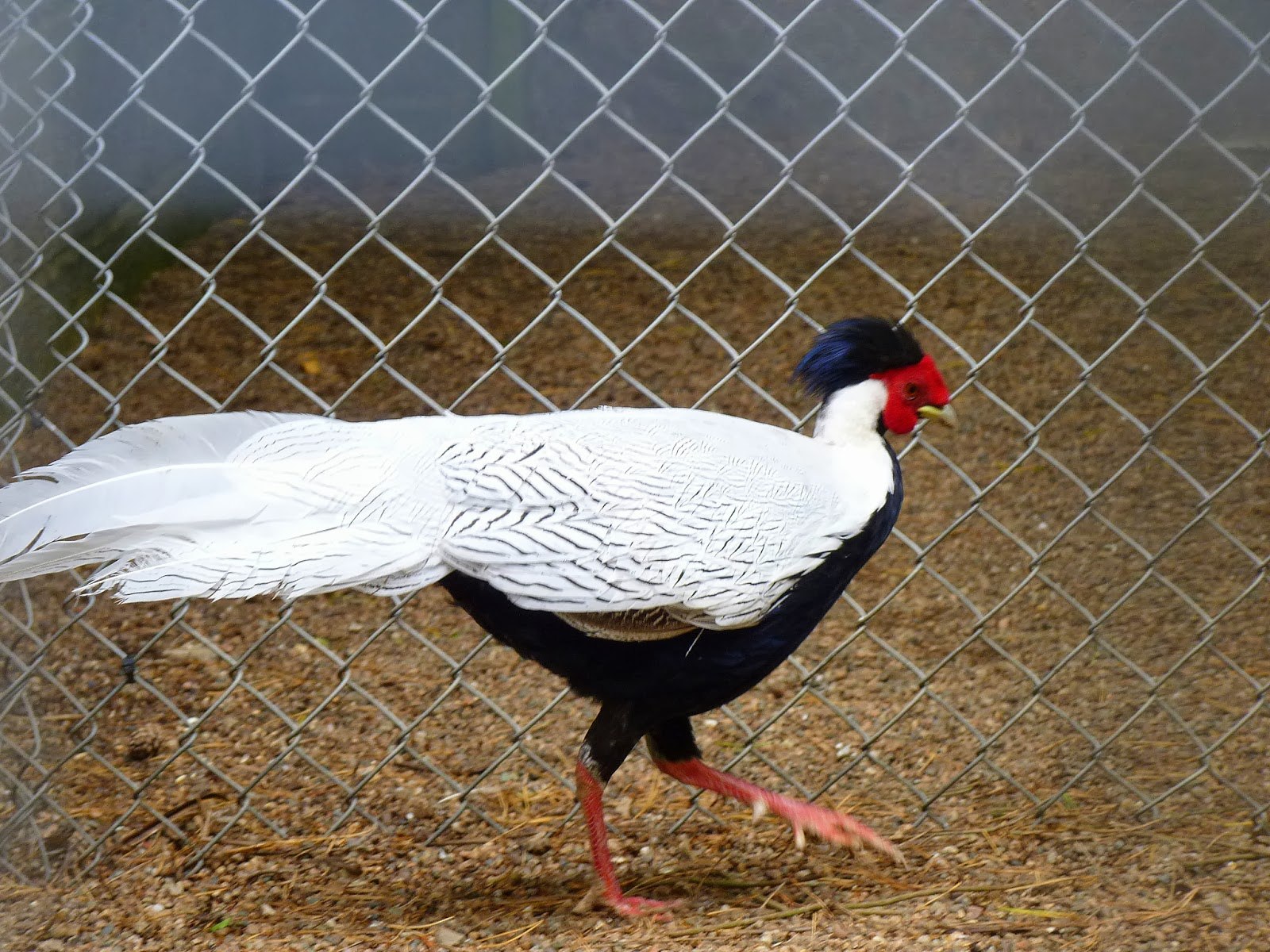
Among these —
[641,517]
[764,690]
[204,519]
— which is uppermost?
[641,517]

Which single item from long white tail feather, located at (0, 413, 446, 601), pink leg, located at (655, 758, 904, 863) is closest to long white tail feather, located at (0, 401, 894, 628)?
long white tail feather, located at (0, 413, 446, 601)

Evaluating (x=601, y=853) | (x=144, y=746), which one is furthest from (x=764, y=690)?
(x=144, y=746)

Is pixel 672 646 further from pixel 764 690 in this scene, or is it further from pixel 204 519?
pixel 764 690

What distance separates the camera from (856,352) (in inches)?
83.1

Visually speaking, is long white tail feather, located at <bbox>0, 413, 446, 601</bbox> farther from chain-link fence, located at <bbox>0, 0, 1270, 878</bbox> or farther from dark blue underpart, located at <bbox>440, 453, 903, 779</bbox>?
chain-link fence, located at <bbox>0, 0, 1270, 878</bbox>

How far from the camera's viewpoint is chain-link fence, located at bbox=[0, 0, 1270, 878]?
96.2 inches

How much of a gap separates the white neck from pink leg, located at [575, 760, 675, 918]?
2.47 ft

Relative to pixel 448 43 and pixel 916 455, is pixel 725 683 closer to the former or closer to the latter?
pixel 916 455

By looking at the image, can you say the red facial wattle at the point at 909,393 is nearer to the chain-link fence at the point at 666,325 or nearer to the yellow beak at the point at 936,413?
the yellow beak at the point at 936,413

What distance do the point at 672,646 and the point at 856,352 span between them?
615 millimetres

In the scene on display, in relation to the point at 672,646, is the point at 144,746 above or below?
below

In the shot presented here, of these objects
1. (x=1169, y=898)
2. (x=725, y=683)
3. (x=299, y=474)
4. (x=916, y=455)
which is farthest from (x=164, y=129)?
(x=1169, y=898)

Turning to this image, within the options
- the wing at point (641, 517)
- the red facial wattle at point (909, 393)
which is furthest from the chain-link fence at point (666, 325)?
the wing at point (641, 517)

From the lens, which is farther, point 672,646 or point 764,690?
point 764,690
